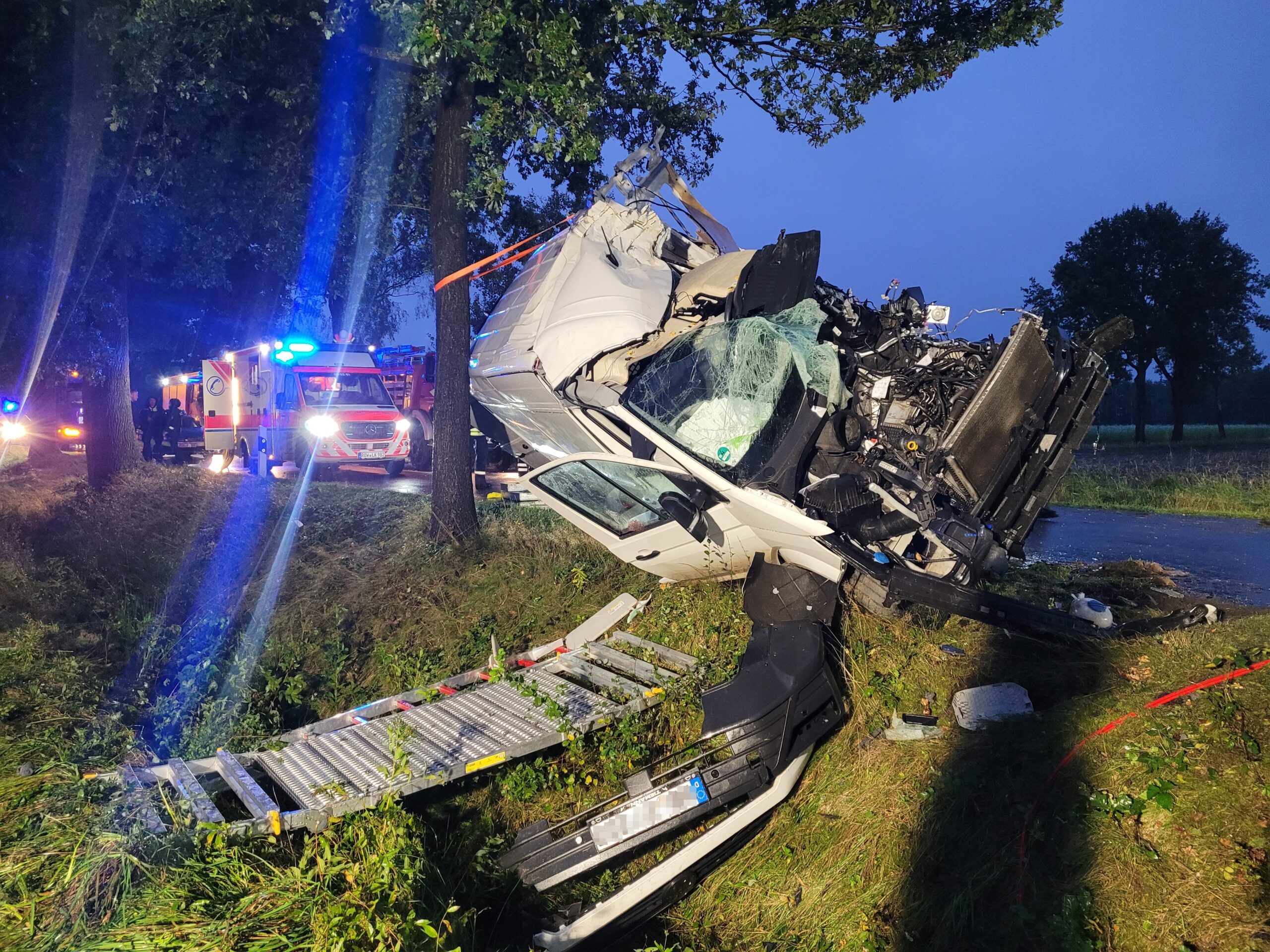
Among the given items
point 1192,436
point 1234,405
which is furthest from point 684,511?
point 1234,405

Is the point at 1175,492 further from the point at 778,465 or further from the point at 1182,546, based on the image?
the point at 778,465

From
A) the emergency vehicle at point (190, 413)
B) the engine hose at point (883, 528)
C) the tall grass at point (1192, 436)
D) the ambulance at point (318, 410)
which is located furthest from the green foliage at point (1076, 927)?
the tall grass at point (1192, 436)

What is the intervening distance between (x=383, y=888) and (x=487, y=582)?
4176mm

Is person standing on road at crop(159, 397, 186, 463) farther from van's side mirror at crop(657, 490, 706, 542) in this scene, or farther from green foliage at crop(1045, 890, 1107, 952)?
green foliage at crop(1045, 890, 1107, 952)

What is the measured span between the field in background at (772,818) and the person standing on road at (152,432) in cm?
1575

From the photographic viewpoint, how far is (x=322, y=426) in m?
14.0

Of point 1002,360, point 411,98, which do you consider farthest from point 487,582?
point 411,98

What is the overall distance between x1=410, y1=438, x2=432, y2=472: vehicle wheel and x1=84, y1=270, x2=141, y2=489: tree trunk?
190 inches

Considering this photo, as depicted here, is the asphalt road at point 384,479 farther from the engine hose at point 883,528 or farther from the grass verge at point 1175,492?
the grass verge at point 1175,492

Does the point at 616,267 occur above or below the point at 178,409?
above

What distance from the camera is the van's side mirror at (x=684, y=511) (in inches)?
187

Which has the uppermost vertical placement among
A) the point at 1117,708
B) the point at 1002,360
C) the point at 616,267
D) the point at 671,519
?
the point at 616,267

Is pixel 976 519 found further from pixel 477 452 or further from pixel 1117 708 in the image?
pixel 477 452

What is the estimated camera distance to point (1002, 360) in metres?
4.39
